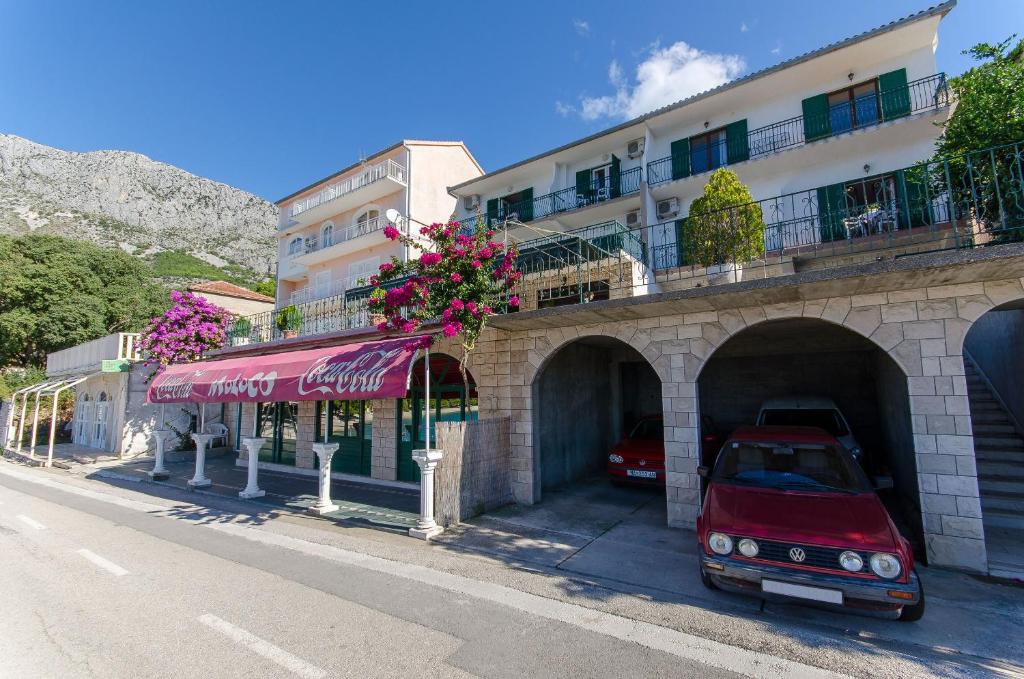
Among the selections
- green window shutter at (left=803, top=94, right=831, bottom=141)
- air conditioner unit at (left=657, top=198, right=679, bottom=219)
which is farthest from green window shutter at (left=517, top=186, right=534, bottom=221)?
green window shutter at (left=803, top=94, right=831, bottom=141)

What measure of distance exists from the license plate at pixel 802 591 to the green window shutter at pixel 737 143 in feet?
50.3

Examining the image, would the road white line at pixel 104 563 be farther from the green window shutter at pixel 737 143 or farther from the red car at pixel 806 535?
the green window shutter at pixel 737 143

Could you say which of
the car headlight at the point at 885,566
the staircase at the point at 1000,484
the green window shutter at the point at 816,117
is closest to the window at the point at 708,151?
the green window shutter at the point at 816,117

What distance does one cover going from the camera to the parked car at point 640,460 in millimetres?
9289

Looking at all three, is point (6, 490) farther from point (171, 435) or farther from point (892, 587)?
point (892, 587)

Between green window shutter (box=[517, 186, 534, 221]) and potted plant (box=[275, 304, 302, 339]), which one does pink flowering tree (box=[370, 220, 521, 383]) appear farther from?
green window shutter (box=[517, 186, 534, 221])

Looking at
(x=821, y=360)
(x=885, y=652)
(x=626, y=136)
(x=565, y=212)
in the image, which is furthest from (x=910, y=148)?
(x=885, y=652)

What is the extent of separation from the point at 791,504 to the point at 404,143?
79.4 ft

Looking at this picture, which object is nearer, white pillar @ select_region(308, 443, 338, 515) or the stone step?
the stone step

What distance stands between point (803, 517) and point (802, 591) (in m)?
0.72

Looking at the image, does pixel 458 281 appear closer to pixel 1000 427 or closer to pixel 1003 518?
pixel 1003 518

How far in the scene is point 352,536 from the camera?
754 centimetres

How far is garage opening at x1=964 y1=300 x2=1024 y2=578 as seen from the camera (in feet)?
19.7

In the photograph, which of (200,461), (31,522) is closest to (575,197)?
(200,461)
